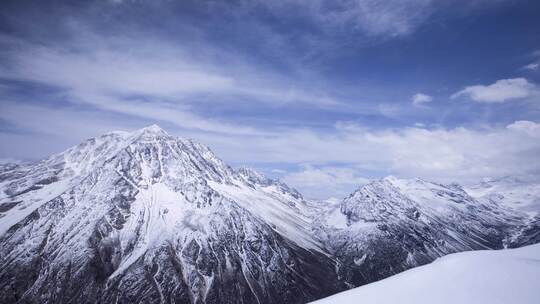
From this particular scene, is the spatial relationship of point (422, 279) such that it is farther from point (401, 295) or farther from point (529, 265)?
point (529, 265)

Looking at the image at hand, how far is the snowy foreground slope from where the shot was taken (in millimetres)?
12602

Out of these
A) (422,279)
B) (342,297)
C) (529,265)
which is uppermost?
(529,265)

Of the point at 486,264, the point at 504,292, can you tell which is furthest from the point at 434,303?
the point at 486,264

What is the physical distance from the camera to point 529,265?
1427 cm

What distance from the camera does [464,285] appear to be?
1353 centimetres

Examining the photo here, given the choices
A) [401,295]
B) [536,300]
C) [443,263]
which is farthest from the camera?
[443,263]

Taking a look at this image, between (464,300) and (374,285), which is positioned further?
(374,285)

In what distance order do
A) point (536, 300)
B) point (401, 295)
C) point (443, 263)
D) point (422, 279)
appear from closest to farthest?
point (536, 300) < point (401, 295) < point (422, 279) < point (443, 263)

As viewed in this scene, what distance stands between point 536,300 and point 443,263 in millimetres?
3884

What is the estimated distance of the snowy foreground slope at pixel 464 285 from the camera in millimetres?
12602

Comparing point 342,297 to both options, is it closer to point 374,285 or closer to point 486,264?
point 374,285

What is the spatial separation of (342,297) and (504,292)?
5984 mm

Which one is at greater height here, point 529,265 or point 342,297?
point 529,265

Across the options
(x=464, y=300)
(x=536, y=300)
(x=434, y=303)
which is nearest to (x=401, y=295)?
(x=434, y=303)
